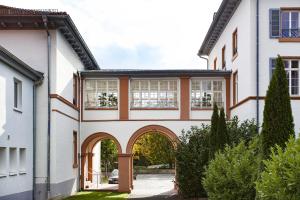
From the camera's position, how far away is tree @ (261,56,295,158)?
14.5 meters

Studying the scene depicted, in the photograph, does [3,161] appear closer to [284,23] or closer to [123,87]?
[123,87]

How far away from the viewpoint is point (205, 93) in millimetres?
35062

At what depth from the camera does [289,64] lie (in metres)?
28.1

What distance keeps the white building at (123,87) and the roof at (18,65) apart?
3.38ft

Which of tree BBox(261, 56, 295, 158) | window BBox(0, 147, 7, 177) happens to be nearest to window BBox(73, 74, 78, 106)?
window BBox(0, 147, 7, 177)

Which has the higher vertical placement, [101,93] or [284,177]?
[101,93]

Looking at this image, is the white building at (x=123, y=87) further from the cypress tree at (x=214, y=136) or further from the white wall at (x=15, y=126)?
the cypress tree at (x=214, y=136)

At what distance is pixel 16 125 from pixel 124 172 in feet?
40.1

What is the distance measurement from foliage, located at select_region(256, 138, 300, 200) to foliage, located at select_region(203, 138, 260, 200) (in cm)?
733

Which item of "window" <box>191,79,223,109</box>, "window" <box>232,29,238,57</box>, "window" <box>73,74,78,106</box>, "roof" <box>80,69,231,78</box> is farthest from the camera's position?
"window" <box>191,79,223,109</box>

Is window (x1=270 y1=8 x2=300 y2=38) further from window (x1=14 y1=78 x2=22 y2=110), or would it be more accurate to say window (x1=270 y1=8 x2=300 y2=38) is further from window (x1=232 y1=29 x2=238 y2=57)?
window (x1=14 y1=78 x2=22 y2=110)

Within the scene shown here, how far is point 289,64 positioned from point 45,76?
1180cm

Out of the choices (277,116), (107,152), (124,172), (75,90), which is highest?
(75,90)

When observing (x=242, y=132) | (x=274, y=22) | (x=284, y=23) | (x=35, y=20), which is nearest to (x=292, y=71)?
(x=284, y=23)
